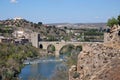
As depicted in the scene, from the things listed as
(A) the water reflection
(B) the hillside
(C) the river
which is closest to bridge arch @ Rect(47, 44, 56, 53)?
(C) the river

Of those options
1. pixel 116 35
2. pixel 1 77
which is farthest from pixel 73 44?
pixel 116 35

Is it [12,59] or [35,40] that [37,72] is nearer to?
[12,59]

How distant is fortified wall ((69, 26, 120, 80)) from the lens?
329 centimetres

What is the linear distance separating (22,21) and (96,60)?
243ft

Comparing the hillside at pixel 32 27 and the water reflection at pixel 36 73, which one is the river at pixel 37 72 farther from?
the hillside at pixel 32 27

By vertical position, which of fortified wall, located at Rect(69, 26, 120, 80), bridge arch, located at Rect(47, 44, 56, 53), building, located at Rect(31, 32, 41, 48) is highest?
fortified wall, located at Rect(69, 26, 120, 80)

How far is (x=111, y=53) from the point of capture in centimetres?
360

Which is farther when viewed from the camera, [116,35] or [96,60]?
[116,35]

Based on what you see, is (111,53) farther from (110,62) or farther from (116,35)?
(116,35)

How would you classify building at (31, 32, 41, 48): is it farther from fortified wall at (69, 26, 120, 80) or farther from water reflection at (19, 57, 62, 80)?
fortified wall at (69, 26, 120, 80)

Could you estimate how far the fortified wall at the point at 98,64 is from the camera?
3.29 meters

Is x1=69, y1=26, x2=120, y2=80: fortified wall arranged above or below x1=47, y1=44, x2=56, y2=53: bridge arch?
above

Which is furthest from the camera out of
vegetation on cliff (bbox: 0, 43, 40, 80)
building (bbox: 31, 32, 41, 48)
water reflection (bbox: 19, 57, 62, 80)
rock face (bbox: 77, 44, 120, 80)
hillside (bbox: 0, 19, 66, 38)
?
hillside (bbox: 0, 19, 66, 38)

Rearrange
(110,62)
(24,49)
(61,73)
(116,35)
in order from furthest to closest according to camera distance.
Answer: (24,49)
(61,73)
(116,35)
(110,62)
